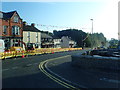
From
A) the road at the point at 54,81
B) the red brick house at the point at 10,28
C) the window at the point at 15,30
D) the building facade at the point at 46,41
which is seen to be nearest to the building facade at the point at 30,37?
the red brick house at the point at 10,28

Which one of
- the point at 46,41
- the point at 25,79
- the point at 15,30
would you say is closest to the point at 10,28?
the point at 15,30

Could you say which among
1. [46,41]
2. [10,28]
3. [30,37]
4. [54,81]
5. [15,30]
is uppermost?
[10,28]

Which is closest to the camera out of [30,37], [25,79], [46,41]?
[25,79]

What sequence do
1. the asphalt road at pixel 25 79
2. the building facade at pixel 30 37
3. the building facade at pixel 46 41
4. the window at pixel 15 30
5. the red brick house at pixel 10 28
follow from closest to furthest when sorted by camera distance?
the asphalt road at pixel 25 79 → the red brick house at pixel 10 28 → the window at pixel 15 30 → the building facade at pixel 30 37 → the building facade at pixel 46 41

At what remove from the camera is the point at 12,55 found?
28734 millimetres

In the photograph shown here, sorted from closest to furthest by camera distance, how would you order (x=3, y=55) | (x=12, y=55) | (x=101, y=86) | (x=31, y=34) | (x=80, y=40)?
(x=101, y=86) → (x=3, y=55) → (x=12, y=55) → (x=31, y=34) → (x=80, y=40)

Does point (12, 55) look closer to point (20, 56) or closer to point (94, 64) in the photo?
point (20, 56)

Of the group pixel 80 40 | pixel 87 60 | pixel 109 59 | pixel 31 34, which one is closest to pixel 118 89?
pixel 109 59

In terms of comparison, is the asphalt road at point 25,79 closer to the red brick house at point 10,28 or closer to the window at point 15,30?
the red brick house at point 10,28

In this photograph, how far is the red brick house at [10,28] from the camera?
40322 mm

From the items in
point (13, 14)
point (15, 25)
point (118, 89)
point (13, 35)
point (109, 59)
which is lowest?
point (118, 89)

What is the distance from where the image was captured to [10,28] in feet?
140

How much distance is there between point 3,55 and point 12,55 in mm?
2433

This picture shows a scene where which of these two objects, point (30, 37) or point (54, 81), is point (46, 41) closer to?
point (30, 37)
